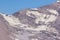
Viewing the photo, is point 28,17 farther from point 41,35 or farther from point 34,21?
point 41,35

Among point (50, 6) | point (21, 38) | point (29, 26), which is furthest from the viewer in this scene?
point (50, 6)

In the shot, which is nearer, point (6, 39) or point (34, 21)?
point (6, 39)

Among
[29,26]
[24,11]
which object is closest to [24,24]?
[29,26]

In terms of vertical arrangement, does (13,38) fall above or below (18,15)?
→ below

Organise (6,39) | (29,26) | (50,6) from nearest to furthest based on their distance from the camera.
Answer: (6,39) < (29,26) < (50,6)

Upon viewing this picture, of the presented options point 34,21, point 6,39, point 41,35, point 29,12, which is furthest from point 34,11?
point 6,39

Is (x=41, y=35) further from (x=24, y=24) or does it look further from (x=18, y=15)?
(x=18, y=15)

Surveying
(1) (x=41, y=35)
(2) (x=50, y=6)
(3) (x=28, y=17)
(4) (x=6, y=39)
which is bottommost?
(4) (x=6, y=39)
